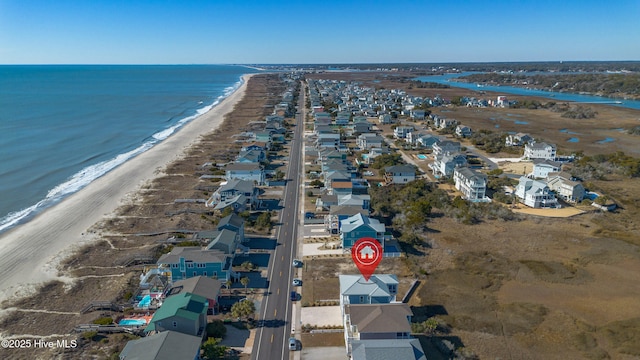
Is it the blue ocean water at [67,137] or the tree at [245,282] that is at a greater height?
the blue ocean water at [67,137]

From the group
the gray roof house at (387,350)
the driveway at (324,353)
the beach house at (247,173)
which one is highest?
the beach house at (247,173)

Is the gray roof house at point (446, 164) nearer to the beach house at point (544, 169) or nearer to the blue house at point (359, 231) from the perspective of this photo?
the beach house at point (544, 169)

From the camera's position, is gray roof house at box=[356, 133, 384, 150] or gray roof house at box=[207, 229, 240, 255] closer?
gray roof house at box=[207, 229, 240, 255]

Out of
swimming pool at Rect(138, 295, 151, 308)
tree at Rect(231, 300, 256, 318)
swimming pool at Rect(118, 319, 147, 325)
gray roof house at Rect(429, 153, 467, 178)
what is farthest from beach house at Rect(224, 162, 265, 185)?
swimming pool at Rect(118, 319, 147, 325)

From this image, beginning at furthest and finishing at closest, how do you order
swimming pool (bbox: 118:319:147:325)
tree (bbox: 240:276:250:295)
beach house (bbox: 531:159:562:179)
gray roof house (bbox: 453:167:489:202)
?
1. beach house (bbox: 531:159:562:179)
2. gray roof house (bbox: 453:167:489:202)
3. tree (bbox: 240:276:250:295)
4. swimming pool (bbox: 118:319:147:325)

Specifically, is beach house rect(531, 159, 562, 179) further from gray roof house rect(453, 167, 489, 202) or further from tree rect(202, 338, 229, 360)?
tree rect(202, 338, 229, 360)

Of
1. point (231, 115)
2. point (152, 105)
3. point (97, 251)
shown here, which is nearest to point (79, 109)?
point (152, 105)

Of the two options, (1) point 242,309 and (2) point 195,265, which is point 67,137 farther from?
(1) point 242,309

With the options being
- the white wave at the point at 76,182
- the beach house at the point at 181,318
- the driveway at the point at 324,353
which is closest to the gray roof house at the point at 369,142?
the white wave at the point at 76,182
